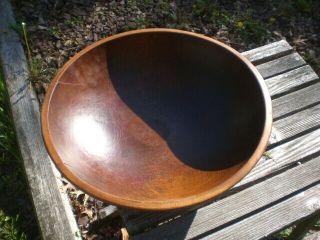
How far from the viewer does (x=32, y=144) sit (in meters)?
2.54

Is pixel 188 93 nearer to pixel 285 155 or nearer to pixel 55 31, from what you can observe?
pixel 285 155

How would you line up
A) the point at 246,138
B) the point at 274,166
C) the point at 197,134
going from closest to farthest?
the point at 246,138, the point at 197,134, the point at 274,166

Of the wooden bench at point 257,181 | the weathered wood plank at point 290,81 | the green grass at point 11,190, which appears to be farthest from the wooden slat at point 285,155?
the green grass at point 11,190

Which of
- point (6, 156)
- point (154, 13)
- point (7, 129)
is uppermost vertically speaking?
point (154, 13)

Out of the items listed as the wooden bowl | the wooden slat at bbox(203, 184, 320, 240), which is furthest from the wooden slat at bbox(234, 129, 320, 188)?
the wooden bowl

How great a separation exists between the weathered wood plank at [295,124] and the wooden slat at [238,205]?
0.20 metres

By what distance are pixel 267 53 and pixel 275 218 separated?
116 cm

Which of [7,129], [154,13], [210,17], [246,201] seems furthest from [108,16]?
[246,201]

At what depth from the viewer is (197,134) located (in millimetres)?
1993

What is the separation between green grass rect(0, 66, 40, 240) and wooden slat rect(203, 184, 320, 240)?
1.17 m

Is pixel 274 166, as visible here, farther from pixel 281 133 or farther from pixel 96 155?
pixel 96 155

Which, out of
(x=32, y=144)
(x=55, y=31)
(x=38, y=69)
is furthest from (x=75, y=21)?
(x=32, y=144)

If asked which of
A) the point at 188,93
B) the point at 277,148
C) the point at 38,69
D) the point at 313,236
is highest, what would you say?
the point at 188,93

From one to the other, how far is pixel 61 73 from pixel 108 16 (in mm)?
1804
